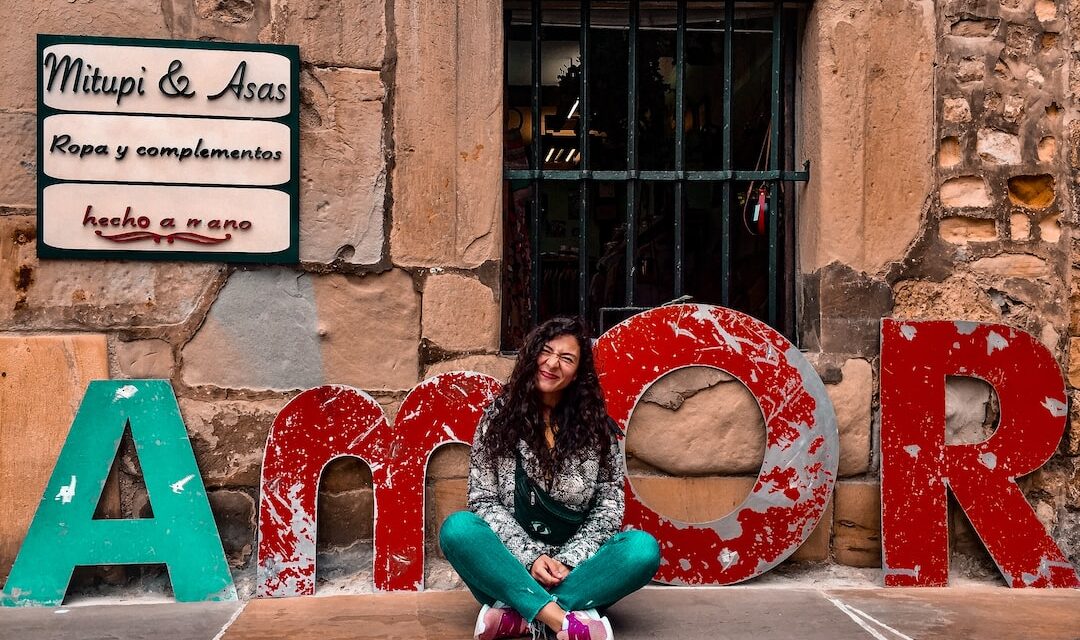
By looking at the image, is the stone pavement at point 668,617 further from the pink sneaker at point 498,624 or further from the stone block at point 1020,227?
the stone block at point 1020,227

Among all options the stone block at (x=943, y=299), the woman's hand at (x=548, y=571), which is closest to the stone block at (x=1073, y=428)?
the stone block at (x=943, y=299)

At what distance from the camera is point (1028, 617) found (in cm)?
318

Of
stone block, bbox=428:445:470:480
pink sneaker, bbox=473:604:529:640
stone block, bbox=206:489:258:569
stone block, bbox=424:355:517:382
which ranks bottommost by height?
pink sneaker, bbox=473:604:529:640

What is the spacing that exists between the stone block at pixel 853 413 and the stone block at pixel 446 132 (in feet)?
4.66

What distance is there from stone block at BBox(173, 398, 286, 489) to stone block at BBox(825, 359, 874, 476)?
6.90 feet

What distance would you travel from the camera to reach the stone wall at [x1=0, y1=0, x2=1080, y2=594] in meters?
3.45

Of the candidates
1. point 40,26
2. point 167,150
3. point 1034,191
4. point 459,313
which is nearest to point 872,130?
point 1034,191

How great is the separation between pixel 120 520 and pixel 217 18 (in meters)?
1.82

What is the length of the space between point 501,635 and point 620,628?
0.40 meters

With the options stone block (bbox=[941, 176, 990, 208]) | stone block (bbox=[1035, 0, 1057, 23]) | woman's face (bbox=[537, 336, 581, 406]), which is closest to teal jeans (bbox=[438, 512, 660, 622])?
woman's face (bbox=[537, 336, 581, 406])

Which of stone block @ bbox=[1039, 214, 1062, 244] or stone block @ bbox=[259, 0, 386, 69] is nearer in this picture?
stone block @ bbox=[259, 0, 386, 69]

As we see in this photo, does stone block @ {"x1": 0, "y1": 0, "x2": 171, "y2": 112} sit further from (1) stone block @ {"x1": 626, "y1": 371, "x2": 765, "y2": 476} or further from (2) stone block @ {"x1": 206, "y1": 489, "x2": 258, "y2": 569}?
(1) stone block @ {"x1": 626, "y1": 371, "x2": 765, "y2": 476}

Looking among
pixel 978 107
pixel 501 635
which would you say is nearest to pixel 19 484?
pixel 501 635

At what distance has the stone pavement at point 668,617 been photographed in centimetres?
296
